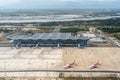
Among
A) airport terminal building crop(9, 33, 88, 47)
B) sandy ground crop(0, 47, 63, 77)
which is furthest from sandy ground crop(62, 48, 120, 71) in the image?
airport terminal building crop(9, 33, 88, 47)

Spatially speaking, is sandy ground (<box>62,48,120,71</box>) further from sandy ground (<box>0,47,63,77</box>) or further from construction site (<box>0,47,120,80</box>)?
sandy ground (<box>0,47,63,77</box>)

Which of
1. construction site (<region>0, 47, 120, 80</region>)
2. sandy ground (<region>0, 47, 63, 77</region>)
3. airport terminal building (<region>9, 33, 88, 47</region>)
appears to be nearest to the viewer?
construction site (<region>0, 47, 120, 80</region>)

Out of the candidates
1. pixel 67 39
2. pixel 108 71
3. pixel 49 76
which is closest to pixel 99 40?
pixel 67 39

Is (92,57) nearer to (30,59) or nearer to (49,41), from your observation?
(30,59)

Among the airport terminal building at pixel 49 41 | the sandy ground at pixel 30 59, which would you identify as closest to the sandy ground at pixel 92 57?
the sandy ground at pixel 30 59

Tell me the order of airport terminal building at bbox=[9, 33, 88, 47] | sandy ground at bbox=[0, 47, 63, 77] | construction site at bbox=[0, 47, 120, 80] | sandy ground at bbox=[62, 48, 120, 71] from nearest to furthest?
1. construction site at bbox=[0, 47, 120, 80]
2. sandy ground at bbox=[0, 47, 63, 77]
3. sandy ground at bbox=[62, 48, 120, 71]
4. airport terminal building at bbox=[9, 33, 88, 47]

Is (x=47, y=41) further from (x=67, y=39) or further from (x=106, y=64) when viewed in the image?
(x=106, y=64)

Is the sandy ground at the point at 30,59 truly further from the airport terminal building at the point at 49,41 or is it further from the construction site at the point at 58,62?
the airport terminal building at the point at 49,41

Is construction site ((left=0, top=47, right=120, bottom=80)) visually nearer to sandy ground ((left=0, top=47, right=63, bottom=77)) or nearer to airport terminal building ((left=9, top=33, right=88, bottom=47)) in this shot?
sandy ground ((left=0, top=47, right=63, bottom=77))

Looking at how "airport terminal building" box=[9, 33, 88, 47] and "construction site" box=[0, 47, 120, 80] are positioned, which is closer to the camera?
"construction site" box=[0, 47, 120, 80]

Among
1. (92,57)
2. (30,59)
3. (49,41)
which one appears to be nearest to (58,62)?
(30,59)
